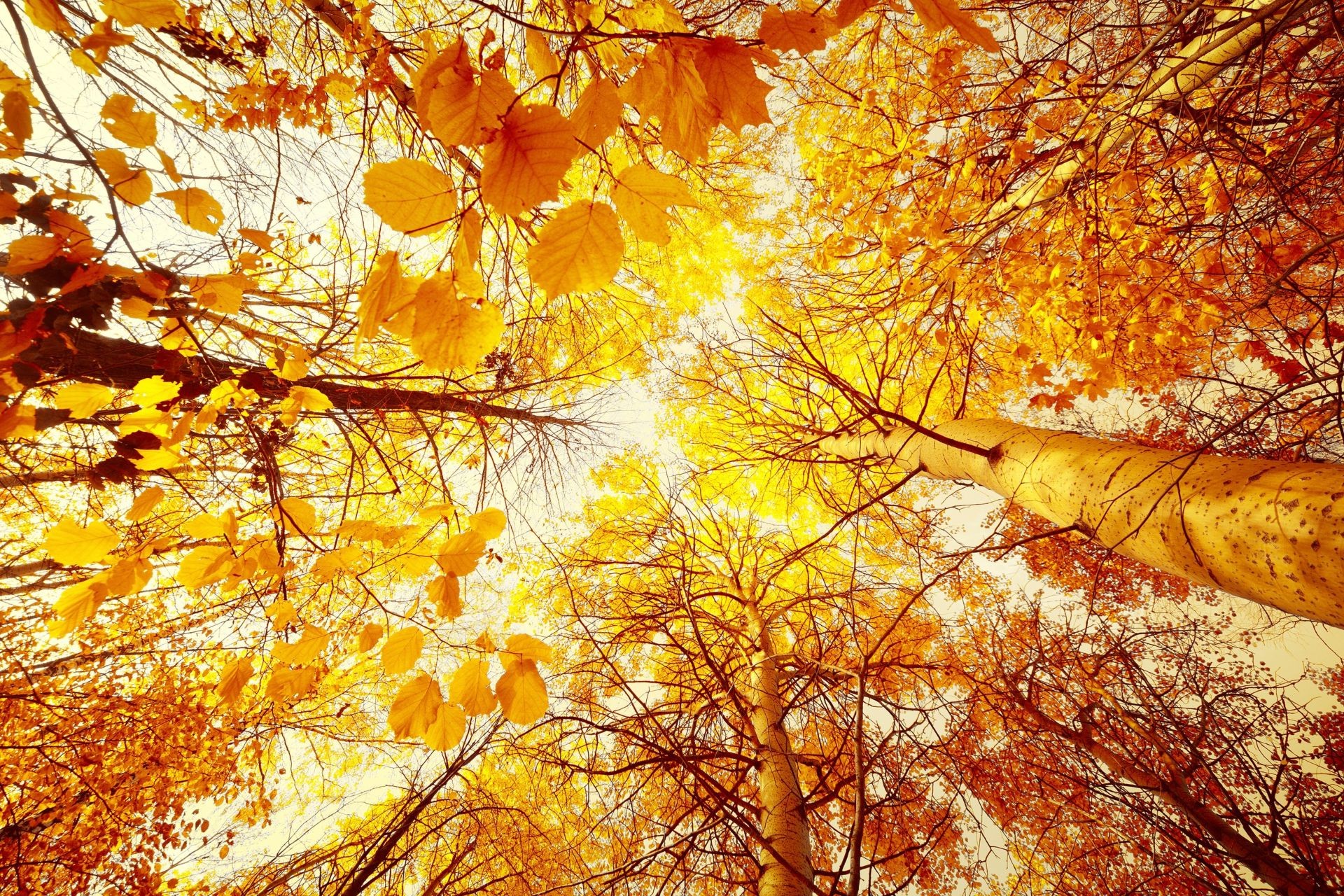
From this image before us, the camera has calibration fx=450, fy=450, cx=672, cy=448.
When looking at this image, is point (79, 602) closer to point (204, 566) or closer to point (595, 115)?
point (204, 566)

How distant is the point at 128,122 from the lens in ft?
3.34

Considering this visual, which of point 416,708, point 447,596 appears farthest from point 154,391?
point 416,708

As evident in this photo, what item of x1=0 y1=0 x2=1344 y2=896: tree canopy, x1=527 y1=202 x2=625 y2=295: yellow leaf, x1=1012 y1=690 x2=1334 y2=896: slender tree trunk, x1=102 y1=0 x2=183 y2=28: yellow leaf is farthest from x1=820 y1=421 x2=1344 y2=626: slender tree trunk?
x1=102 y1=0 x2=183 y2=28: yellow leaf

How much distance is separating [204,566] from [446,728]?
2.51 feet

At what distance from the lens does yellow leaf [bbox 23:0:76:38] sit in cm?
93

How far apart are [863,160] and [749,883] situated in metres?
3.85

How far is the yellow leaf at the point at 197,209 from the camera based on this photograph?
1096 millimetres

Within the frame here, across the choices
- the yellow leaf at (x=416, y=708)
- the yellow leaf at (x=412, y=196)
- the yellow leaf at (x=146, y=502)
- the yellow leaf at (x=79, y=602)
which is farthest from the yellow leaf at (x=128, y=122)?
the yellow leaf at (x=416, y=708)

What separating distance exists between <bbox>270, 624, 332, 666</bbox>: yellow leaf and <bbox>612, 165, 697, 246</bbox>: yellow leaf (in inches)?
50.4

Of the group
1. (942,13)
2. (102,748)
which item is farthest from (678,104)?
(102,748)

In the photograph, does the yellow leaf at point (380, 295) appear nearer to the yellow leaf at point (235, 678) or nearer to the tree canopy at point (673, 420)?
the tree canopy at point (673, 420)

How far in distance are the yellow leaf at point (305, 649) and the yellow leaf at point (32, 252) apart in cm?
104

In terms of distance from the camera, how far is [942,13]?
0.57 m

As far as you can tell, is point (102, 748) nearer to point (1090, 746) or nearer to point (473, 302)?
point (473, 302)
